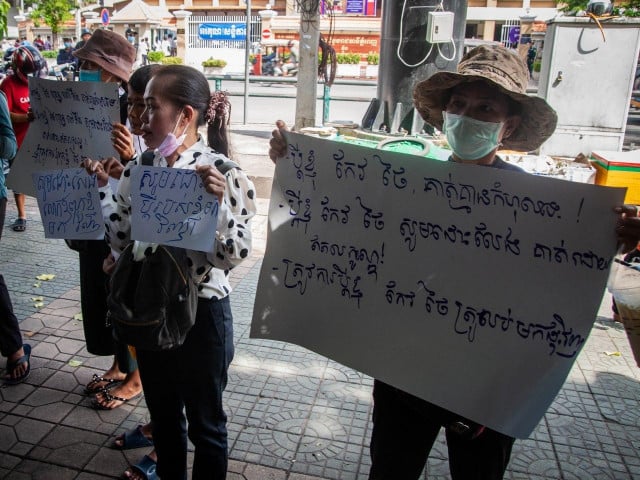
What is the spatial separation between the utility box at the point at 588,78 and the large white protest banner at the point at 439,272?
25.4ft

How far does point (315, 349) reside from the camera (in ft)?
6.91

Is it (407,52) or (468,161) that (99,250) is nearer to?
(468,161)

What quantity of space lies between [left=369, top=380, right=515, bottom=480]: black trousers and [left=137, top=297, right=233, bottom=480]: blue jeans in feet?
1.99

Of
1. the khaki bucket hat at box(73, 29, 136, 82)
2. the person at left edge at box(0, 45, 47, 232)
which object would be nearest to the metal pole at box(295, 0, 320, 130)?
the person at left edge at box(0, 45, 47, 232)

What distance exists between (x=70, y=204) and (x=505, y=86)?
1.82 meters

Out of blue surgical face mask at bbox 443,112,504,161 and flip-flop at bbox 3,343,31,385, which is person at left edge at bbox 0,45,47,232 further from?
blue surgical face mask at bbox 443,112,504,161

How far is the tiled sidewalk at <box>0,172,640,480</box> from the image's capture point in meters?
2.90

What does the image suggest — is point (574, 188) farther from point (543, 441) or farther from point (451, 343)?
point (543, 441)

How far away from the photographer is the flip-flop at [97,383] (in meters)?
3.39

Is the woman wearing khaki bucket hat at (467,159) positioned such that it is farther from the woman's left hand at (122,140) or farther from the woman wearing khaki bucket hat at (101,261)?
the woman wearing khaki bucket hat at (101,261)

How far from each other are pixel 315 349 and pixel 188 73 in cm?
112

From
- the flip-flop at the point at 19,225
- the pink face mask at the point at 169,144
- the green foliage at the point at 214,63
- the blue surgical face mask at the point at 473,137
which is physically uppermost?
the green foliage at the point at 214,63

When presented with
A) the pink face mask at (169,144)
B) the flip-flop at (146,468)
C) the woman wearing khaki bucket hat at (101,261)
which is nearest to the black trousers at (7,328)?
the woman wearing khaki bucket hat at (101,261)

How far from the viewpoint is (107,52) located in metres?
3.07
